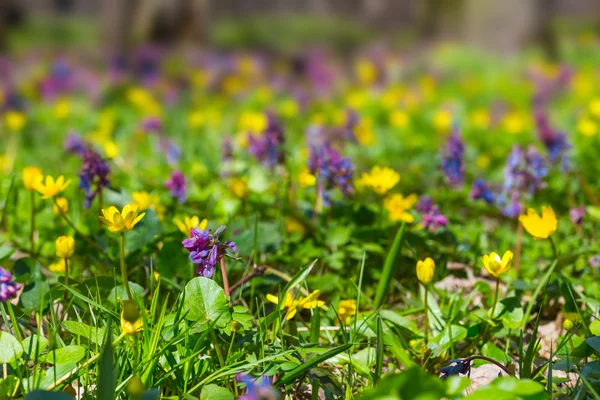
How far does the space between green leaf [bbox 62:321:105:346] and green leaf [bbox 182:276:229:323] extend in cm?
22

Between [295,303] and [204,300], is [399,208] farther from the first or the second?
[204,300]

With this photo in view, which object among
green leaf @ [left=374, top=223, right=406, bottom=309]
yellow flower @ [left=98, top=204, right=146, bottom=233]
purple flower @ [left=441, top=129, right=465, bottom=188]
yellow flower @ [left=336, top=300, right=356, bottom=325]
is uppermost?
yellow flower @ [left=98, top=204, right=146, bottom=233]

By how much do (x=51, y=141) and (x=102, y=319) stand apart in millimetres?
3629

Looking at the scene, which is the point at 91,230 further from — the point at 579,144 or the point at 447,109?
the point at 447,109

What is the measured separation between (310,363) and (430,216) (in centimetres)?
100

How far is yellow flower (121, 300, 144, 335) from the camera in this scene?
139 cm

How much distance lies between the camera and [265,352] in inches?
64.2

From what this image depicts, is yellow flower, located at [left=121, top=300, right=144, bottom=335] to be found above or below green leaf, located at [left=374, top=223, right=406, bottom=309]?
above

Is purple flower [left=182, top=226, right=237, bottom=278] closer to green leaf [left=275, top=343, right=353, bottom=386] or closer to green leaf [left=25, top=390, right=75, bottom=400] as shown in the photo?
green leaf [left=275, top=343, right=353, bottom=386]

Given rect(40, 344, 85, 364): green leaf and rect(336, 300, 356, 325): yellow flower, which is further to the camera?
rect(336, 300, 356, 325): yellow flower

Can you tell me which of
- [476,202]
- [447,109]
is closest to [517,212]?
[476,202]

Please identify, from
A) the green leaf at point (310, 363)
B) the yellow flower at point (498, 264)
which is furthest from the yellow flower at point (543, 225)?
the green leaf at point (310, 363)

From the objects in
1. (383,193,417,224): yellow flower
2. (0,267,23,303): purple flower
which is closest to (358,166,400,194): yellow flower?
(383,193,417,224): yellow flower

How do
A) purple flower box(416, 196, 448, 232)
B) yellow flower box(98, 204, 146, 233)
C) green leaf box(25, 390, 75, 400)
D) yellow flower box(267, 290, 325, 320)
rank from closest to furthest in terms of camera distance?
green leaf box(25, 390, 75, 400) < yellow flower box(98, 204, 146, 233) < yellow flower box(267, 290, 325, 320) < purple flower box(416, 196, 448, 232)
